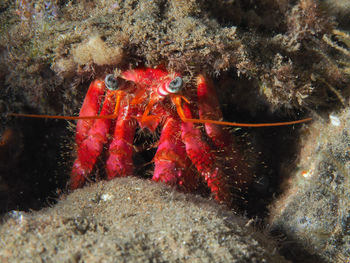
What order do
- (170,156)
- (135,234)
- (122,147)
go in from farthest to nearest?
(122,147), (170,156), (135,234)

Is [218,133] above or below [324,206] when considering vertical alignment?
above

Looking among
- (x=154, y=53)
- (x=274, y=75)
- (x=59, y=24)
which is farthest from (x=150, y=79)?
(x=274, y=75)

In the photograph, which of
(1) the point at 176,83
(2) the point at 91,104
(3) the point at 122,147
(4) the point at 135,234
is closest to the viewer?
(4) the point at 135,234

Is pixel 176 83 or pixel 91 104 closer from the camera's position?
pixel 176 83

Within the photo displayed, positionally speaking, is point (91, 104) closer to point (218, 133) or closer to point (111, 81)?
point (111, 81)

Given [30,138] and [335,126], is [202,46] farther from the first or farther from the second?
[30,138]

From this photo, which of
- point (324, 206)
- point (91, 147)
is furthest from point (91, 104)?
point (324, 206)
